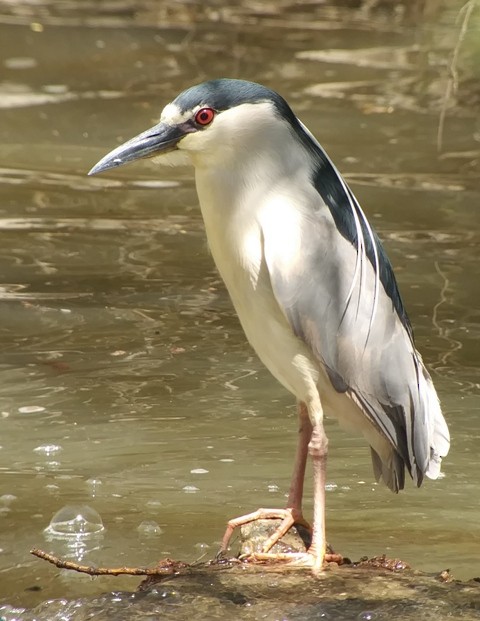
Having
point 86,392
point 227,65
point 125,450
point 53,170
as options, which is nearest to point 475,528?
point 125,450

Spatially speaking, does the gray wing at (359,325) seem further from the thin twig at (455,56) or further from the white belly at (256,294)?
the thin twig at (455,56)

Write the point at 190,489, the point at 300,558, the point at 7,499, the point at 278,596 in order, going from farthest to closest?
the point at 190,489 < the point at 7,499 < the point at 300,558 < the point at 278,596

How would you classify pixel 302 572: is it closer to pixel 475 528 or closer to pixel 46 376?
pixel 475 528

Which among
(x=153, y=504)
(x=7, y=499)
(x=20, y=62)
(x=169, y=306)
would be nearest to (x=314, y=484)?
(x=153, y=504)

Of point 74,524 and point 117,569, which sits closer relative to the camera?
point 117,569

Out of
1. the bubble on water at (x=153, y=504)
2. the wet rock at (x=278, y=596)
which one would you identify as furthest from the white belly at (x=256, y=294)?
the bubble on water at (x=153, y=504)

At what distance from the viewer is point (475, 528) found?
5.04m

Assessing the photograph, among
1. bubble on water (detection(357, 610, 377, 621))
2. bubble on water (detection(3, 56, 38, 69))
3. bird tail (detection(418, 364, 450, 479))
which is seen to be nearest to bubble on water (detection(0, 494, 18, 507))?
bird tail (detection(418, 364, 450, 479))

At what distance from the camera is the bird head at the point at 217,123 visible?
13.9ft

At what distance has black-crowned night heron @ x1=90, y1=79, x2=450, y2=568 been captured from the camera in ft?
13.9

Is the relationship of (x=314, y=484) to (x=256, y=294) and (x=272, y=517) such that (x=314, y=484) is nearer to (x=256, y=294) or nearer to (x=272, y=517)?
(x=272, y=517)

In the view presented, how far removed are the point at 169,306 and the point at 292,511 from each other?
3174 mm

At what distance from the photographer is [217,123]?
13.9ft

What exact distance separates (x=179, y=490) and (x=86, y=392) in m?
1.15
